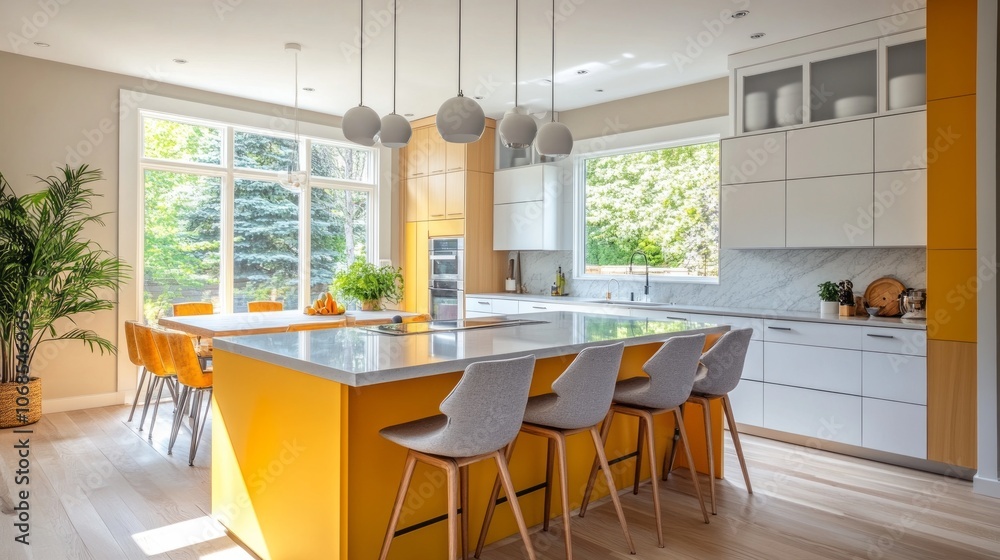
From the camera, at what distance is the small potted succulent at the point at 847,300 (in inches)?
164

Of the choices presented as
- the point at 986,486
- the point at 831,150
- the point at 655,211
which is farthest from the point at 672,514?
the point at 655,211

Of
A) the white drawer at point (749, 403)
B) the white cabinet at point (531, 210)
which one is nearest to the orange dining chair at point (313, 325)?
the white cabinet at point (531, 210)

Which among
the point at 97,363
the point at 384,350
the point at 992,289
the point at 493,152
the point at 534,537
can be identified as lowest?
the point at 534,537

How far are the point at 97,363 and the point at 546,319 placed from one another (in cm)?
391

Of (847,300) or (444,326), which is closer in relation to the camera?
(444,326)

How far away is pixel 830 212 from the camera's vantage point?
4160mm

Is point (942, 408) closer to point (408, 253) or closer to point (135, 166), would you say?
point (408, 253)

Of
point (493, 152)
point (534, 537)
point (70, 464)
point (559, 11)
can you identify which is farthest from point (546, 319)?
point (493, 152)

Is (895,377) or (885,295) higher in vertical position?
(885,295)

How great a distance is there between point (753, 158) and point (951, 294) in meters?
1.56

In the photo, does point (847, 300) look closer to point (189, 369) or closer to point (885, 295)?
point (885, 295)

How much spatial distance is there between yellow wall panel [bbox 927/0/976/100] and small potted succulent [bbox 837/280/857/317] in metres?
1.27

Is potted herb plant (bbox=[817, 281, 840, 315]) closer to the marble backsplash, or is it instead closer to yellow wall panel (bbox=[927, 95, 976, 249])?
the marble backsplash

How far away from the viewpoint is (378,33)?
13.9 feet
